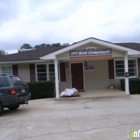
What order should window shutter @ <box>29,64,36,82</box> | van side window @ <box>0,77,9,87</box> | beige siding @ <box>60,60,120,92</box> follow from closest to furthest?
van side window @ <box>0,77,9,87</box>
window shutter @ <box>29,64,36,82</box>
beige siding @ <box>60,60,120,92</box>

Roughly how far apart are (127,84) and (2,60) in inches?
355

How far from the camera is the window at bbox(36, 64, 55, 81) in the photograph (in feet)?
48.2

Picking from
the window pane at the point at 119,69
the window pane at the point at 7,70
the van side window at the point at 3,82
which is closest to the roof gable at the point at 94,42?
the window pane at the point at 119,69

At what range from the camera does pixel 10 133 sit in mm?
5719

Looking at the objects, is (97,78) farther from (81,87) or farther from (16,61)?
(16,61)

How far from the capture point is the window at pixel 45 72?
48.2 feet

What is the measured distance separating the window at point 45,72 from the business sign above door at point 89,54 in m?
3.31

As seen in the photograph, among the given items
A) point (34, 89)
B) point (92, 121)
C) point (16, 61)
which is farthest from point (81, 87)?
point (92, 121)

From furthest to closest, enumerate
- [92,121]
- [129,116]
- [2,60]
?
[2,60], [129,116], [92,121]

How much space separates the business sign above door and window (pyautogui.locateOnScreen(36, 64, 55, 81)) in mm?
3307

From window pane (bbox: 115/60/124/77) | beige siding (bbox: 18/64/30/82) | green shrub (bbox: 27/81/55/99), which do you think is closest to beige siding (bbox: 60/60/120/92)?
window pane (bbox: 115/60/124/77)

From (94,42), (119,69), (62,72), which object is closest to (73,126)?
(94,42)

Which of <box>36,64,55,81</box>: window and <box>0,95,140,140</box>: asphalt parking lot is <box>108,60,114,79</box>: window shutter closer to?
<box>36,64,55,81</box>: window

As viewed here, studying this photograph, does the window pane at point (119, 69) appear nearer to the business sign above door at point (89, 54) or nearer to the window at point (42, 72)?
the business sign above door at point (89, 54)
